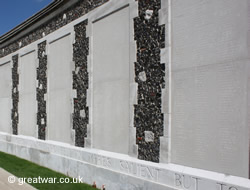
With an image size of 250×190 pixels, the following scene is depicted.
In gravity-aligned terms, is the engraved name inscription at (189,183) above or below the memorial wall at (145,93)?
below

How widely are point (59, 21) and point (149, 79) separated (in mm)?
4366

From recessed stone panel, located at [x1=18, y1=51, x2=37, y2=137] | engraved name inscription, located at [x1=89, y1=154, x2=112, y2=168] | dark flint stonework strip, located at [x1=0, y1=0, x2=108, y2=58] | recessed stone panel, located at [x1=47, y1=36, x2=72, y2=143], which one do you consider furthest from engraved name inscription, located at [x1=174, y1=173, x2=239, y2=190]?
recessed stone panel, located at [x1=18, y1=51, x2=37, y2=137]

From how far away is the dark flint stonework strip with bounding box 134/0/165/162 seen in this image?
4730 mm

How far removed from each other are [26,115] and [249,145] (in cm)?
822

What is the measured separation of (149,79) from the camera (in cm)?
492

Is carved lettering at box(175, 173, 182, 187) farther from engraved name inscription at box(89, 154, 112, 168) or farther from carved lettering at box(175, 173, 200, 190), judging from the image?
engraved name inscription at box(89, 154, 112, 168)

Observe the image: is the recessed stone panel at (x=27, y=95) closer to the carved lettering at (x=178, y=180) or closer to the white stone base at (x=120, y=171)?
the white stone base at (x=120, y=171)

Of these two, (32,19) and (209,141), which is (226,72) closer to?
(209,141)

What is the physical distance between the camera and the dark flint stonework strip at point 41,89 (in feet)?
27.7

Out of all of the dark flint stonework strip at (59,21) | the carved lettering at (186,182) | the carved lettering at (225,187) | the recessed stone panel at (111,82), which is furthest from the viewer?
the dark flint stonework strip at (59,21)

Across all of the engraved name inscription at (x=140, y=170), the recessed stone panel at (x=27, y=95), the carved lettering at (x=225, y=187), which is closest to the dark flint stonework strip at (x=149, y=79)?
the engraved name inscription at (x=140, y=170)

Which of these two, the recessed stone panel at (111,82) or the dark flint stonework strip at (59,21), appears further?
the dark flint stonework strip at (59,21)

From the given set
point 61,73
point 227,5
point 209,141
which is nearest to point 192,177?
point 209,141

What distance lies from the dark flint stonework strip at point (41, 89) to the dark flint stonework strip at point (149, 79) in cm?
435
